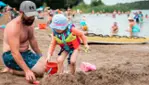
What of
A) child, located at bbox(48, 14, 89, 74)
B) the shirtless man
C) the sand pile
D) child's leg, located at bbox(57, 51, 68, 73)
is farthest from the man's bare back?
the sand pile

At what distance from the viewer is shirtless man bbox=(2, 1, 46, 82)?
584cm

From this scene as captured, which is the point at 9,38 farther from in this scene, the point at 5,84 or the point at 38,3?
the point at 38,3

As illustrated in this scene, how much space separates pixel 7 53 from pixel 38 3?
65.4 metres

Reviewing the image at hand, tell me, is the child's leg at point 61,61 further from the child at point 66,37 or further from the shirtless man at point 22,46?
the shirtless man at point 22,46

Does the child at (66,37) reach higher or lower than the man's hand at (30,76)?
higher

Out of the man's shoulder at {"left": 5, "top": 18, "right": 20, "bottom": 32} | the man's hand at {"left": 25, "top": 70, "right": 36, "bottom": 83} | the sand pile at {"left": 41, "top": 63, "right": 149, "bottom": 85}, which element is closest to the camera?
the sand pile at {"left": 41, "top": 63, "right": 149, "bottom": 85}

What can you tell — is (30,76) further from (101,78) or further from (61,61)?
(101,78)

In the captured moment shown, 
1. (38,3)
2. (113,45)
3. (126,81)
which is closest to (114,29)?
(113,45)

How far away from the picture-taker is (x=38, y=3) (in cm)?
7075

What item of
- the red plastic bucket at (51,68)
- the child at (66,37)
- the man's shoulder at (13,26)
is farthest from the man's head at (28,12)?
the red plastic bucket at (51,68)

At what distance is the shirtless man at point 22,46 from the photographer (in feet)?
19.2

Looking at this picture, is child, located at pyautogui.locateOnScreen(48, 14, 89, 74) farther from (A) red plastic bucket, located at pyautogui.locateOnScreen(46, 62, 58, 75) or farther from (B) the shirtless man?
(B) the shirtless man

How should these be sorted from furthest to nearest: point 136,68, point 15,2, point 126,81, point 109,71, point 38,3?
point 38,3 → point 15,2 → point 136,68 → point 109,71 → point 126,81

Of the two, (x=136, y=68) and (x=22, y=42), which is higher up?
(x=22, y=42)
